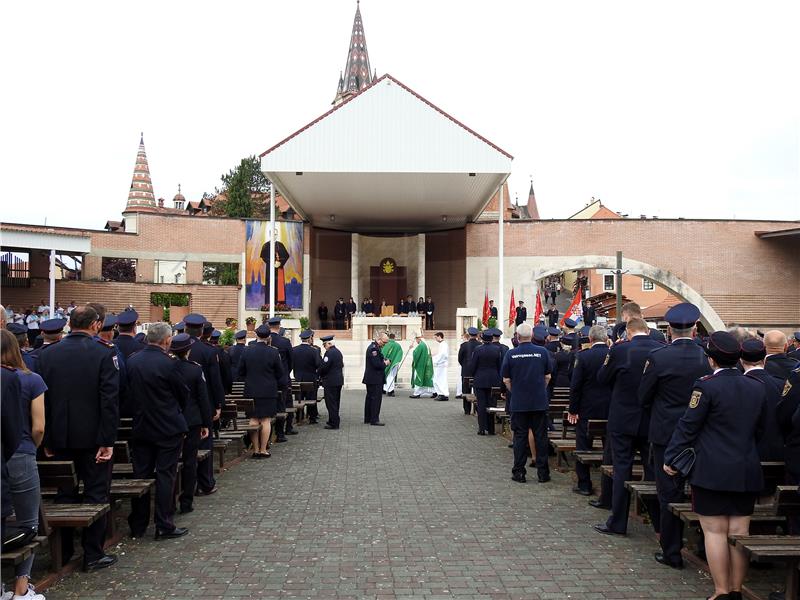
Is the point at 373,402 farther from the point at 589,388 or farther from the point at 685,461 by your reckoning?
the point at 685,461

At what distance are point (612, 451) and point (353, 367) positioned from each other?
17294mm

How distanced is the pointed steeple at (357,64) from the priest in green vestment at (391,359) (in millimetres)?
69160

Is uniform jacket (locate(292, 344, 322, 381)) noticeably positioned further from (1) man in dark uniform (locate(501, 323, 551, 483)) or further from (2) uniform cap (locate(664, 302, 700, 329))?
(2) uniform cap (locate(664, 302, 700, 329))

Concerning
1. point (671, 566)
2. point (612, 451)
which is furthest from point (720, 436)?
point (612, 451)

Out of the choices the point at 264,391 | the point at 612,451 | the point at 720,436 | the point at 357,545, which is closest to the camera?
→ the point at 720,436

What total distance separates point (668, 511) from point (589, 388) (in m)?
2.66

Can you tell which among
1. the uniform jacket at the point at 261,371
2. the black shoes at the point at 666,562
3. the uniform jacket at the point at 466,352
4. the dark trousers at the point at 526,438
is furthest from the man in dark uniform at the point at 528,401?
the uniform jacket at the point at 466,352

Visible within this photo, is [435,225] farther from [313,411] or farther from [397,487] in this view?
[397,487]

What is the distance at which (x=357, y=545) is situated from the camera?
18.5ft

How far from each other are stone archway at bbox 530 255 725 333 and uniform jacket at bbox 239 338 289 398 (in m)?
26.3

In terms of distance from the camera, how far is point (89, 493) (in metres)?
5.29

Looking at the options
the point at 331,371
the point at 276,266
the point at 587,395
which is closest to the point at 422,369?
the point at 331,371

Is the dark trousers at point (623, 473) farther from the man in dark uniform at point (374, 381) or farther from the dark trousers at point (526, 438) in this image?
the man in dark uniform at point (374, 381)

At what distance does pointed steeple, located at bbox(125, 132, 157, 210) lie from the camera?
68.0 meters
